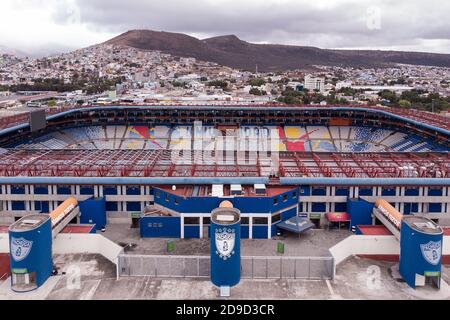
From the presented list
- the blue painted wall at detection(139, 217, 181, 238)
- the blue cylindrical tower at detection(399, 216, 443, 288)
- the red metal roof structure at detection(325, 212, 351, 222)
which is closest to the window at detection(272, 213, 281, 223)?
the red metal roof structure at detection(325, 212, 351, 222)

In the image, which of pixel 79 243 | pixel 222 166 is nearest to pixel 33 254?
pixel 79 243

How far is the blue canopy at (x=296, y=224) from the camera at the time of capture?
121 ft

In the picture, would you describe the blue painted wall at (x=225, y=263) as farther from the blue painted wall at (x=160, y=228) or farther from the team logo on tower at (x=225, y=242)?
the blue painted wall at (x=160, y=228)

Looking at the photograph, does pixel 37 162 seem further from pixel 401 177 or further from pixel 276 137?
pixel 276 137

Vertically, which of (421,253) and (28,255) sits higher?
(421,253)

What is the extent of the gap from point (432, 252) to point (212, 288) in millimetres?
15144

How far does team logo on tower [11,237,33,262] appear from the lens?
93.8ft

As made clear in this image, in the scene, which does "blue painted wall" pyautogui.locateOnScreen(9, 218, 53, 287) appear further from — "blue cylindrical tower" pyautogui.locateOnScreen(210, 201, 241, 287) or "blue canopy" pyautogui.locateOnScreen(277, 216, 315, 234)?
"blue canopy" pyautogui.locateOnScreen(277, 216, 315, 234)

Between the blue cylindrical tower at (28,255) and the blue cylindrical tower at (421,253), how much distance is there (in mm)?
25621

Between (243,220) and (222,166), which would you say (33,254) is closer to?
(243,220)

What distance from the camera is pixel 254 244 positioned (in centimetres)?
3631

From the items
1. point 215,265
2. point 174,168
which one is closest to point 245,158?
point 174,168

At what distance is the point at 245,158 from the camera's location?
50.6 metres

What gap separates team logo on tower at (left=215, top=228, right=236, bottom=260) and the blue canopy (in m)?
9.58
